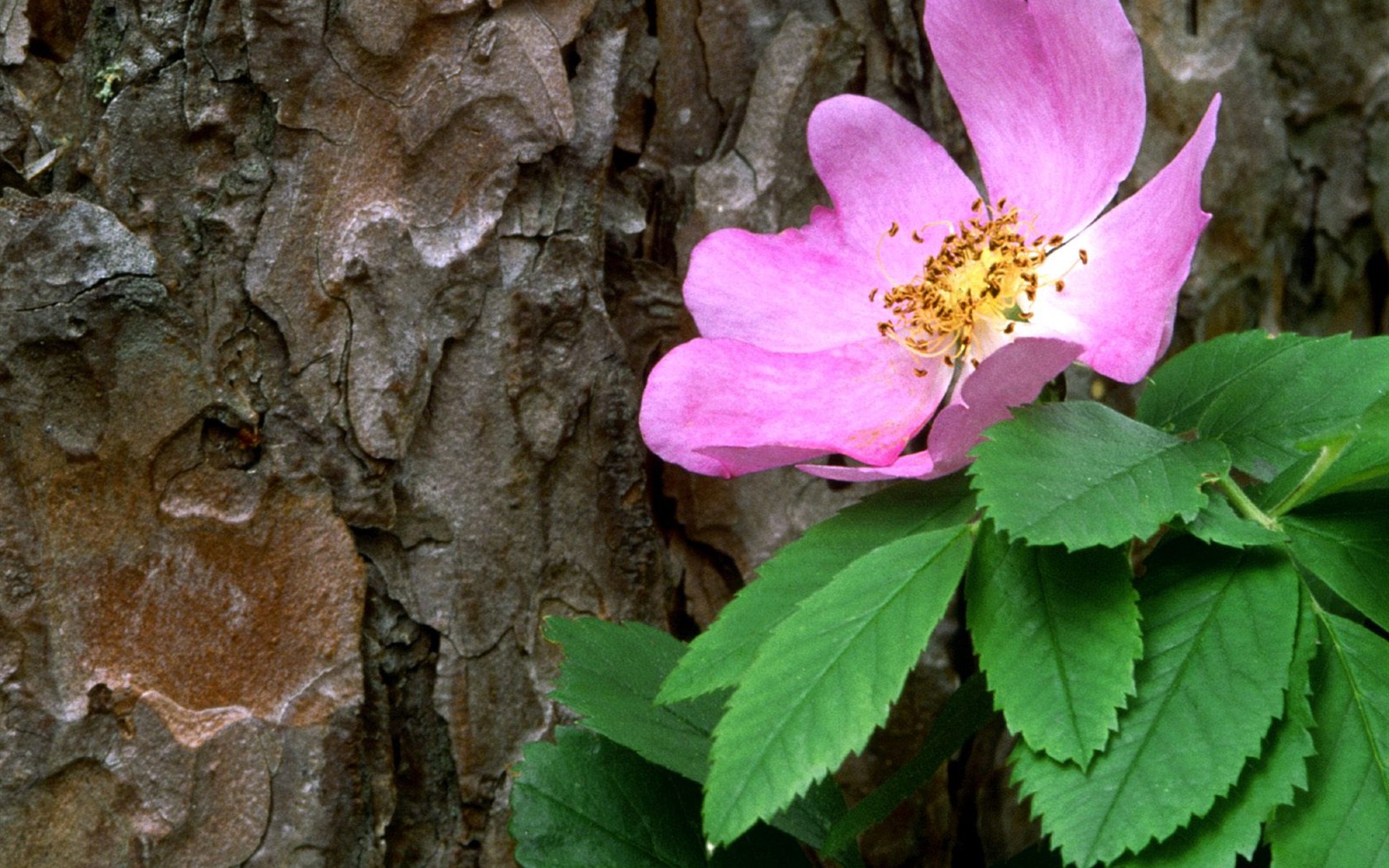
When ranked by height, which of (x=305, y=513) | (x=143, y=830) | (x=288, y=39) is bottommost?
(x=143, y=830)

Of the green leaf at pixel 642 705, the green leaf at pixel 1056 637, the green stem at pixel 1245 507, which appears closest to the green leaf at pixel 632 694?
the green leaf at pixel 642 705

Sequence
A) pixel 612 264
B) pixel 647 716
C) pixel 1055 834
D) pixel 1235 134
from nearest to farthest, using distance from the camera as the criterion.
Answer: pixel 1055 834
pixel 647 716
pixel 612 264
pixel 1235 134

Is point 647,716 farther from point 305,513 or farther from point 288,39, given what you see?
point 288,39

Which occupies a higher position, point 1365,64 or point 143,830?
point 1365,64

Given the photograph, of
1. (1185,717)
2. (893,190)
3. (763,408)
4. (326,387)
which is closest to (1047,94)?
(893,190)

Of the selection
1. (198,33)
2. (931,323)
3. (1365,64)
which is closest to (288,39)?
(198,33)

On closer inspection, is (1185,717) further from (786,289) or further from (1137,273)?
(786,289)

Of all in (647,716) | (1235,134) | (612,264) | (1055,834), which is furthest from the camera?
(1235,134)
